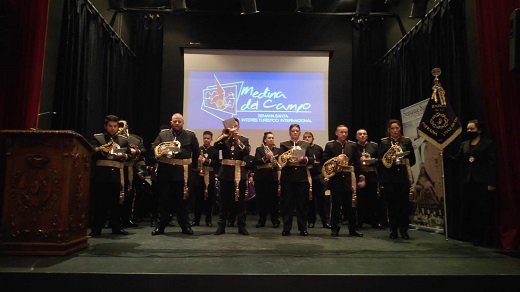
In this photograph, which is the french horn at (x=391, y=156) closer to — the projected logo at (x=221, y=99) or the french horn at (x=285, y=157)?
the french horn at (x=285, y=157)

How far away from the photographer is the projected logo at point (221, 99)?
9664mm

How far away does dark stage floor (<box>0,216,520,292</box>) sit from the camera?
3170mm

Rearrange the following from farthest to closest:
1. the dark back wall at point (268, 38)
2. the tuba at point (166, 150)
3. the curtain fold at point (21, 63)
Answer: the dark back wall at point (268, 38) < the tuba at point (166, 150) < the curtain fold at point (21, 63)

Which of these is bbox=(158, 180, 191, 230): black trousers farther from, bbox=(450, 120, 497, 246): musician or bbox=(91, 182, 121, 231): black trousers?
bbox=(450, 120, 497, 246): musician

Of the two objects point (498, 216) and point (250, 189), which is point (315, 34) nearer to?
point (250, 189)

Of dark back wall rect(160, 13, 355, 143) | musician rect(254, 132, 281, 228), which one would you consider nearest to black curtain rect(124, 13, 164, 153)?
dark back wall rect(160, 13, 355, 143)

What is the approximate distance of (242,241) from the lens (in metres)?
5.26

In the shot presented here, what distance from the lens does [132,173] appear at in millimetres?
6578

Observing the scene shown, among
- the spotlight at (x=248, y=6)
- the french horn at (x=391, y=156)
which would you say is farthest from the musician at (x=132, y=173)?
the french horn at (x=391, y=156)

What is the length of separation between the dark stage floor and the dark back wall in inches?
236

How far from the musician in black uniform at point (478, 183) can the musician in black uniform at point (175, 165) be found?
3.97m

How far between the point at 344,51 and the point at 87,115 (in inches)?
267

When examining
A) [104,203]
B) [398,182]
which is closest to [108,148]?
[104,203]

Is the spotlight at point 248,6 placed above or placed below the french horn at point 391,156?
above
